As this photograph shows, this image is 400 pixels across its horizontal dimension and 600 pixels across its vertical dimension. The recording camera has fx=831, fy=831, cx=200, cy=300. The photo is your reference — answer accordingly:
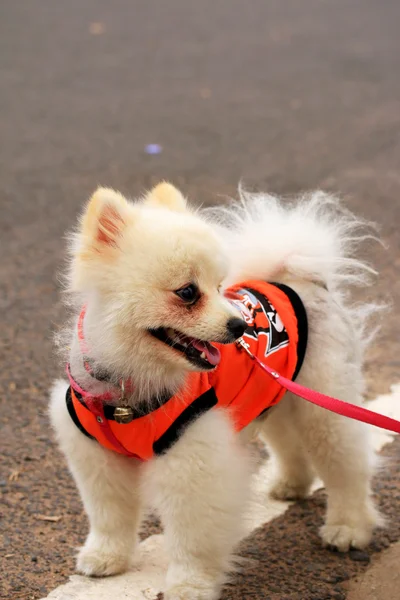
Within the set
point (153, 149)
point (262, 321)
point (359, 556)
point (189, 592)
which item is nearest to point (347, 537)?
point (359, 556)

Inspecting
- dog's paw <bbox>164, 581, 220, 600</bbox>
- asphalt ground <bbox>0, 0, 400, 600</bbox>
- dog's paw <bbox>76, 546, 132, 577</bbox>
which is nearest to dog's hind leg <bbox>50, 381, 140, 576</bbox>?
dog's paw <bbox>76, 546, 132, 577</bbox>

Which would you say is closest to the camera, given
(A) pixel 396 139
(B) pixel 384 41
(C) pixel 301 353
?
(C) pixel 301 353

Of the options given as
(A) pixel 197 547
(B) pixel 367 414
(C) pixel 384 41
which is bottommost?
(A) pixel 197 547

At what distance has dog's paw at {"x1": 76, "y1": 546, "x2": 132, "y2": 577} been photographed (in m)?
3.30

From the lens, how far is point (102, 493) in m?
3.20

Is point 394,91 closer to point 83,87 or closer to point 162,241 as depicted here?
point 83,87

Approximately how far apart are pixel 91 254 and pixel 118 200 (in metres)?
0.20

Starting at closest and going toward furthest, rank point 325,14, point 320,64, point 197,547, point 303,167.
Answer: point 197,547 < point 303,167 < point 320,64 < point 325,14

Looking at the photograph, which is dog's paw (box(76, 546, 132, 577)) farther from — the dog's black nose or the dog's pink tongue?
the dog's black nose

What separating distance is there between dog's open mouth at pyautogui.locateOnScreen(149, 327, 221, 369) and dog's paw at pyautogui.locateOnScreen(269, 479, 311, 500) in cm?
147

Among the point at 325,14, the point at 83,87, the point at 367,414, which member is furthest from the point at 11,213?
the point at 325,14

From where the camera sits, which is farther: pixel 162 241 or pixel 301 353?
pixel 301 353

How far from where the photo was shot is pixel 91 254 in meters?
2.82

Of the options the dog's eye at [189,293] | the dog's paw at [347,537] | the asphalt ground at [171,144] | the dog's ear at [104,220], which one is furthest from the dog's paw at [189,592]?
the dog's ear at [104,220]
